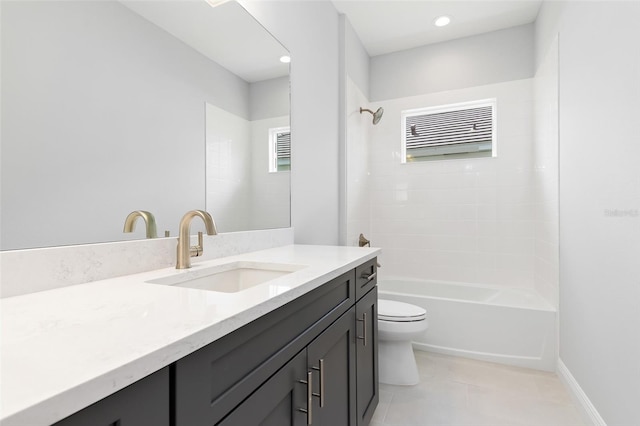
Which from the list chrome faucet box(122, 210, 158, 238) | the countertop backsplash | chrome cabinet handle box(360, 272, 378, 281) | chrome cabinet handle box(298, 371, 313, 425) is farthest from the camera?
chrome cabinet handle box(360, 272, 378, 281)

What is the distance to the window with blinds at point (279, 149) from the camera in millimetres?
1816

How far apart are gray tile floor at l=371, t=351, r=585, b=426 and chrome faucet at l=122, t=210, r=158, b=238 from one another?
1.43 meters

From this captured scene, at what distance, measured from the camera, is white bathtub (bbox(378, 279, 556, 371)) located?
2289mm

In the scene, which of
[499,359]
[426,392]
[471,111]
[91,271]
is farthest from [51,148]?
[471,111]

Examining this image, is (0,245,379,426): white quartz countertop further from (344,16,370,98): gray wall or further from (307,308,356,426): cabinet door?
(344,16,370,98): gray wall

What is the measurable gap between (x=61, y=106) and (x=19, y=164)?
19cm

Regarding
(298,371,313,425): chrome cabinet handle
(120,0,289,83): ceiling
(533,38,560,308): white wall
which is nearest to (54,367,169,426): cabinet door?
(298,371,313,425): chrome cabinet handle

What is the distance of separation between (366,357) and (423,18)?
2.70 m

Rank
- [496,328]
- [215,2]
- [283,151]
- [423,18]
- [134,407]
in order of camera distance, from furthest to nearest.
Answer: [423,18], [496,328], [283,151], [215,2], [134,407]

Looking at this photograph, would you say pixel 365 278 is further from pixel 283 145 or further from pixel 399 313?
pixel 283 145

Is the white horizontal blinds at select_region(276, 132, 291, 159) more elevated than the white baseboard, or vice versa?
the white horizontal blinds at select_region(276, 132, 291, 159)

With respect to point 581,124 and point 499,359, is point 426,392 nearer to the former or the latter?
point 499,359

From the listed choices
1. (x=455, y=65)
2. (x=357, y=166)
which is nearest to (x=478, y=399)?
(x=357, y=166)

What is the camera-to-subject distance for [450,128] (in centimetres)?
321
